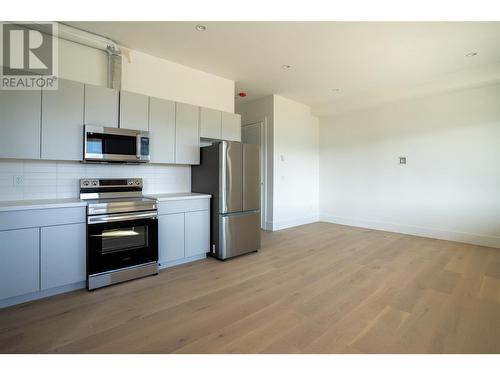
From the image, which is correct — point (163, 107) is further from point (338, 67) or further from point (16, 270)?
point (338, 67)

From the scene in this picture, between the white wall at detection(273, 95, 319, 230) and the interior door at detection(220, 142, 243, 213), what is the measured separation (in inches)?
74.5

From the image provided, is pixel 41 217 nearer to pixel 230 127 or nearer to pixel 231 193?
pixel 231 193

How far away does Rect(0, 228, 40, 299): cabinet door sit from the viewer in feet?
7.24

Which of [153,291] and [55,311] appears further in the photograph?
[153,291]

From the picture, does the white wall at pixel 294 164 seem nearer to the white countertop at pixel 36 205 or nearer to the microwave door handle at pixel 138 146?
the microwave door handle at pixel 138 146

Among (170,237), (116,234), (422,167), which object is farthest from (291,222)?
(116,234)

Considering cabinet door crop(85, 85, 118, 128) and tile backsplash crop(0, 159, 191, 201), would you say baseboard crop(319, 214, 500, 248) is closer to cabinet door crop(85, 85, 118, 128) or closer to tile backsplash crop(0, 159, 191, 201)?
tile backsplash crop(0, 159, 191, 201)

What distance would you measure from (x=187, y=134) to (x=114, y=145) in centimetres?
102

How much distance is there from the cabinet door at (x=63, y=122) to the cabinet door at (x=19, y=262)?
82 centimetres

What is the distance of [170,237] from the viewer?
10.7ft

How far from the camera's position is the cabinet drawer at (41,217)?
7.25ft
